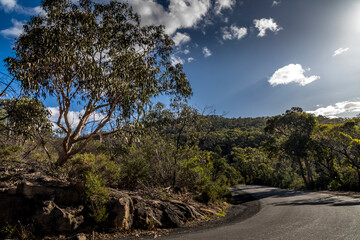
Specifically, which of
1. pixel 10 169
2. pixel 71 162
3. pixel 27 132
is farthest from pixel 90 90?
pixel 10 169

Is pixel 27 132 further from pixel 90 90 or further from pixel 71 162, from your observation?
pixel 90 90

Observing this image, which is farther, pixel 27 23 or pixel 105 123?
pixel 105 123

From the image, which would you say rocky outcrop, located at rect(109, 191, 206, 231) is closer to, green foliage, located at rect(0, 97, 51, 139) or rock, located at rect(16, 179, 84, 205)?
rock, located at rect(16, 179, 84, 205)

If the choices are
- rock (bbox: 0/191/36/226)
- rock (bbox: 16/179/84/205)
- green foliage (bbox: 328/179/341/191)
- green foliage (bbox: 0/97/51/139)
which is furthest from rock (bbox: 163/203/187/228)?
green foliage (bbox: 328/179/341/191)

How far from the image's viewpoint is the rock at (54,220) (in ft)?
16.8

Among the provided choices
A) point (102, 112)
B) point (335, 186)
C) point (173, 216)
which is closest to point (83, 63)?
point (102, 112)

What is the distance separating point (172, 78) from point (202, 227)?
27.0 feet

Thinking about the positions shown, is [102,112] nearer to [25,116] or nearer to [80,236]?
[25,116]

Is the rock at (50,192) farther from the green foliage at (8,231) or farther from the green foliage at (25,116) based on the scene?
the green foliage at (25,116)

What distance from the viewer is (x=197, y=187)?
12.3 m

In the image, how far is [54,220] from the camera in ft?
17.2

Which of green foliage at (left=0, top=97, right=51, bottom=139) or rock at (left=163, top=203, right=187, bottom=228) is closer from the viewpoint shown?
rock at (left=163, top=203, right=187, bottom=228)

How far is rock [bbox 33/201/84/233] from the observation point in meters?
5.12

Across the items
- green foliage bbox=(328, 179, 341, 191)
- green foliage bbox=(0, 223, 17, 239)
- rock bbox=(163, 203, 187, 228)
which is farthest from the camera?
green foliage bbox=(328, 179, 341, 191)
